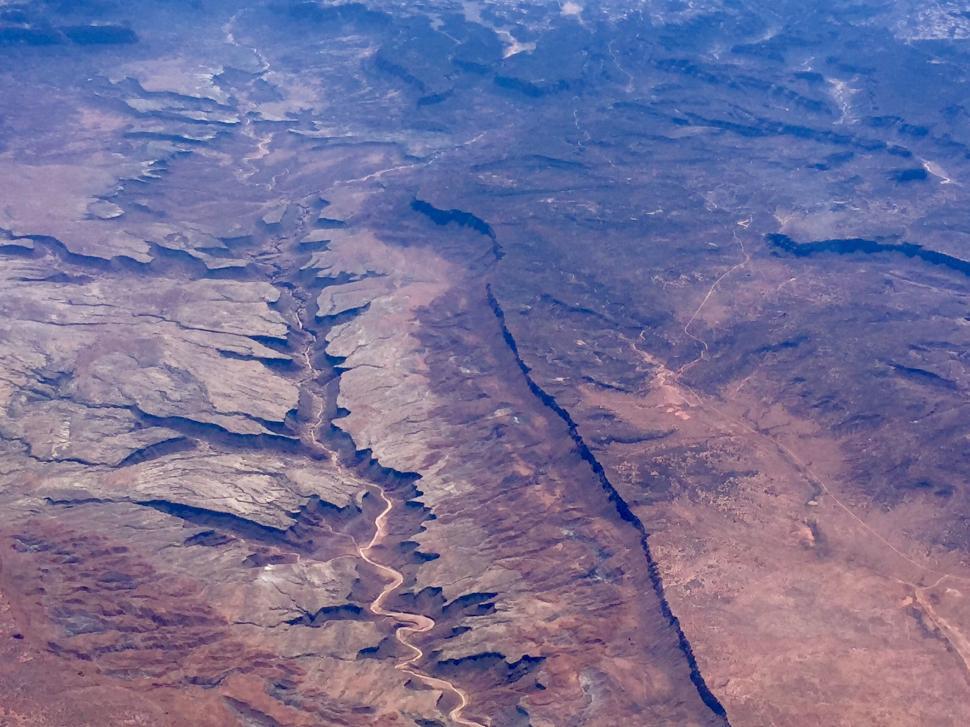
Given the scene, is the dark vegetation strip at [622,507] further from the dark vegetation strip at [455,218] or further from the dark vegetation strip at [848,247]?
the dark vegetation strip at [848,247]

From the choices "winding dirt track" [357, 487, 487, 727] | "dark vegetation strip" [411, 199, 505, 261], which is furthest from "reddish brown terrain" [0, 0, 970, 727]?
"dark vegetation strip" [411, 199, 505, 261]

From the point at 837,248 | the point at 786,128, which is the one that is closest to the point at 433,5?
the point at 786,128

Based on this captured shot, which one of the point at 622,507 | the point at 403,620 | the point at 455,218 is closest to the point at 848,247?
Result: the point at 455,218

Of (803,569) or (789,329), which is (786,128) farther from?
(803,569)

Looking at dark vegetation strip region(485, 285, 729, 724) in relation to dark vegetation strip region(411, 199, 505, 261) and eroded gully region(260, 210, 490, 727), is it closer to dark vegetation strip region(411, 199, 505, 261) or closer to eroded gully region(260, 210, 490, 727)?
dark vegetation strip region(411, 199, 505, 261)

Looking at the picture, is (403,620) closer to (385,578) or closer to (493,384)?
(385,578)

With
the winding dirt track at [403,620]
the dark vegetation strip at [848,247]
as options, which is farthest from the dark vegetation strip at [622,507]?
the dark vegetation strip at [848,247]

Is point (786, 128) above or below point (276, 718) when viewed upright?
above
